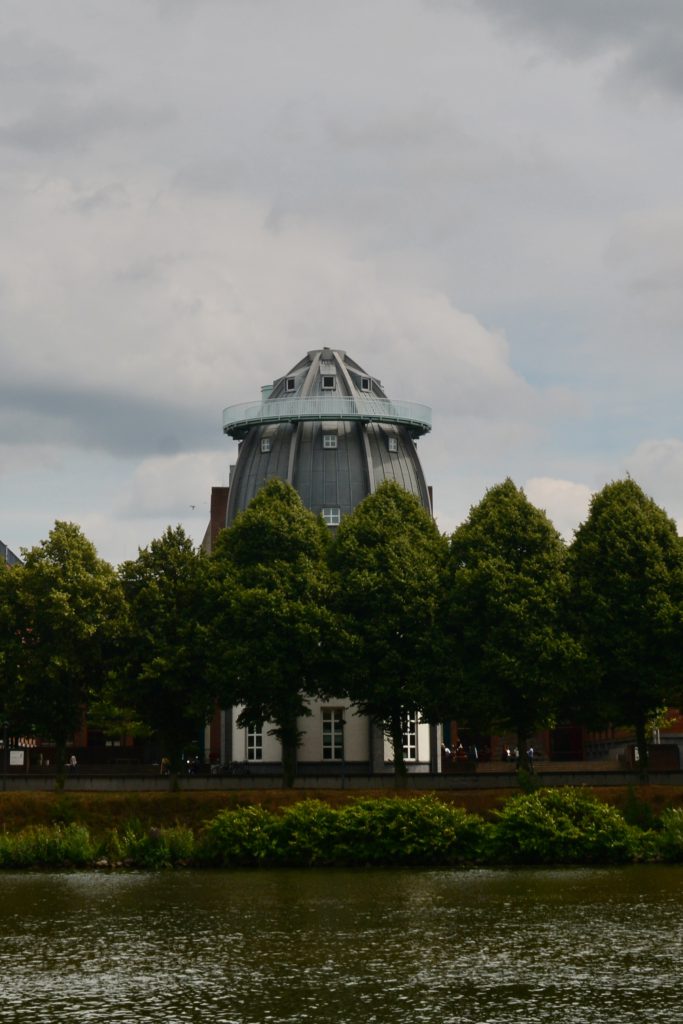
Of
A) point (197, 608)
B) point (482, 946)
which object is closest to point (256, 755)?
point (197, 608)

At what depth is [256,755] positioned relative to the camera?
11381 cm

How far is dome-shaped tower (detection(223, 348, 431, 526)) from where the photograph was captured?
389ft

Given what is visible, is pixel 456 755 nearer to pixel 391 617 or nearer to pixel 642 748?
pixel 391 617

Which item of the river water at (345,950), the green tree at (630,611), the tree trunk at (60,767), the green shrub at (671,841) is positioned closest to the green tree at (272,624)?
the tree trunk at (60,767)

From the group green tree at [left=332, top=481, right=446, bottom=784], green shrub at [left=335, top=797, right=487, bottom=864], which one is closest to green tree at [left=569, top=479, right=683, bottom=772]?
green tree at [left=332, top=481, right=446, bottom=784]

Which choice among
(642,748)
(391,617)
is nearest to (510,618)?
(391,617)

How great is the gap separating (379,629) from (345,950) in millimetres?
46555

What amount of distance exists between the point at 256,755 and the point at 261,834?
130ft

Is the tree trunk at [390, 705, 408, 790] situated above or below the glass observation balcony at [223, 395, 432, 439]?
below

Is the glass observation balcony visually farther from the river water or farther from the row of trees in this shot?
the river water

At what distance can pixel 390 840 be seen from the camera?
243 feet

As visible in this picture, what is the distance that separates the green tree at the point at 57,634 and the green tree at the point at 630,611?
91.4 feet

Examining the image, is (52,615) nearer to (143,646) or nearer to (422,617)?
(143,646)

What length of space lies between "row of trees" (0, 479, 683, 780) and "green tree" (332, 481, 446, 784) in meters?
0.13
